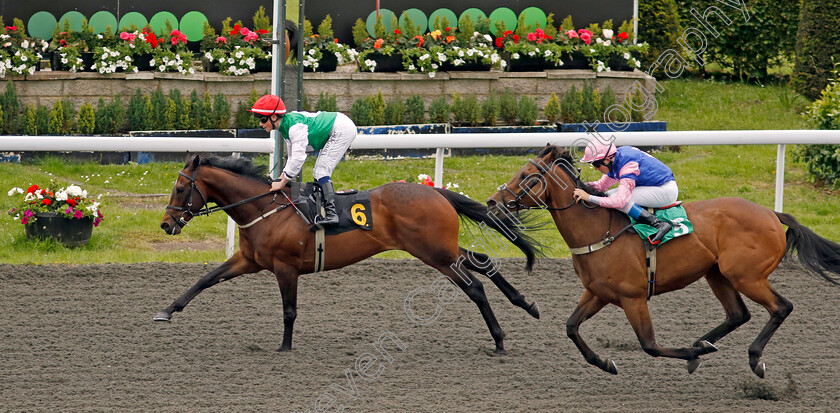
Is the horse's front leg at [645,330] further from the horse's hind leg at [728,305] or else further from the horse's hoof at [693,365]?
the horse's hind leg at [728,305]

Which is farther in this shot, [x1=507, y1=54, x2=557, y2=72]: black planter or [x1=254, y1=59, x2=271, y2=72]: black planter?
[x1=507, y1=54, x2=557, y2=72]: black planter

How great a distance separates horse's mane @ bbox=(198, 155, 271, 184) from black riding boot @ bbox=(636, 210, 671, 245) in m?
2.29

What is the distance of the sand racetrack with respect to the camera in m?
4.80

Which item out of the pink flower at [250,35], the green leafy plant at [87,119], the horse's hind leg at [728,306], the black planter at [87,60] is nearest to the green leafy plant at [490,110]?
the pink flower at [250,35]

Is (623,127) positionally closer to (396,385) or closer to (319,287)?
(319,287)

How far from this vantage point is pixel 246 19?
12555mm

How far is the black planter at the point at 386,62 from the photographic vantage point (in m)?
11.7

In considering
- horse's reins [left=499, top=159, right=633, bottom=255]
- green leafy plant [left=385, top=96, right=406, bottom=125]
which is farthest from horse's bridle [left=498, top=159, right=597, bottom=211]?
green leafy plant [left=385, top=96, right=406, bottom=125]

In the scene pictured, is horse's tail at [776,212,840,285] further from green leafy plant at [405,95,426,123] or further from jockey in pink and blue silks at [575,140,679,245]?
green leafy plant at [405,95,426,123]

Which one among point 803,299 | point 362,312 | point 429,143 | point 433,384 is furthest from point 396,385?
point 803,299

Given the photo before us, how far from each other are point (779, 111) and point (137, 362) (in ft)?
32.2

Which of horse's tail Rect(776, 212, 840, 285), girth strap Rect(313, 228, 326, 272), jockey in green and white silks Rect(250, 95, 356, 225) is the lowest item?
girth strap Rect(313, 228, 326, 272)

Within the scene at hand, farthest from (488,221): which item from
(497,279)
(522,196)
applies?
(522,196)

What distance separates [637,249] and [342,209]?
1746 mm
